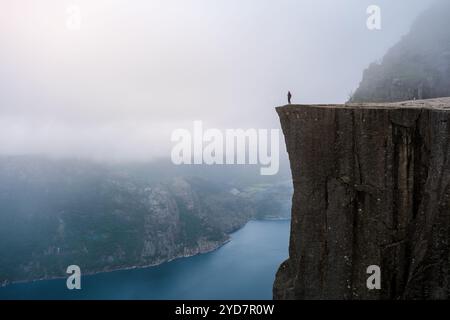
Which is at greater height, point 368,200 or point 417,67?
point 417,67

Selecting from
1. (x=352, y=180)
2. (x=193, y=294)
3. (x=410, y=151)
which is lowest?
(x=193, y=294)

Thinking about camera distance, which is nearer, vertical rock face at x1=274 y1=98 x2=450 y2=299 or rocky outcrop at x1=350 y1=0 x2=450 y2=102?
vertical rock face at x1=274 y1=98 x2=450 y2=299

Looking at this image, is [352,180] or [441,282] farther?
[352,180]

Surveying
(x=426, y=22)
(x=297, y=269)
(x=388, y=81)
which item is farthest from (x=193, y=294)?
Result: (x=297, y=269)

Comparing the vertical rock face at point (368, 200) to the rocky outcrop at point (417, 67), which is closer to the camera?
the vertical rock face at point (368, 200)

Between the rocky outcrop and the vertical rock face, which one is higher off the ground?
the rocky outcrop

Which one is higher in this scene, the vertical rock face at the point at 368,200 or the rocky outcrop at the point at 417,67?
the rocky outcrop at the point at 417,67

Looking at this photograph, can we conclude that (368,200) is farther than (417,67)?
No
